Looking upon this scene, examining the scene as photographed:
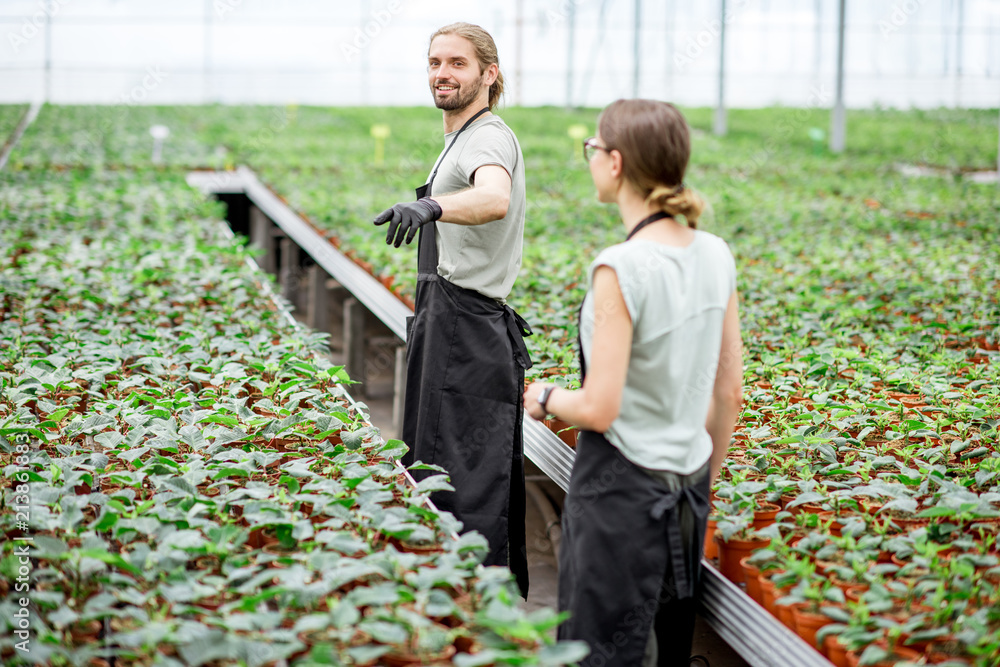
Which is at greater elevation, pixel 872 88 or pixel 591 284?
pixel 872 88

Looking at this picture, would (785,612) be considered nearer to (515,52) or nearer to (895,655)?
(895,655)

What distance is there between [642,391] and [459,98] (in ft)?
3.68

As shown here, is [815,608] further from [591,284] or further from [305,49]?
[305,49]

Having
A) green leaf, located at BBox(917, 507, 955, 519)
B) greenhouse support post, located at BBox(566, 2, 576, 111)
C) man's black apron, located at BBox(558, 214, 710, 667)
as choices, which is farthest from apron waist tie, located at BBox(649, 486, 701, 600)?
greenhouse support post, located at BBox(566, 2, 576, 111)

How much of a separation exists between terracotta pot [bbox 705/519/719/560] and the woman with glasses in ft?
0.85

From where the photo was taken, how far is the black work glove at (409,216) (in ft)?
6.88

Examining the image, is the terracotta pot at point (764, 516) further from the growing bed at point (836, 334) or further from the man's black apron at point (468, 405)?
the man's black apron at point (468, 405)

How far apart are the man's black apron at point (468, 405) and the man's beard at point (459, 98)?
0.05 metres

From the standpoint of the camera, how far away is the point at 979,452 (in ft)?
7.64

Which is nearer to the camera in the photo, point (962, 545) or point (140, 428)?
point (962, 545)

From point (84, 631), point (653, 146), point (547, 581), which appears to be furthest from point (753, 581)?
point (547, 581)

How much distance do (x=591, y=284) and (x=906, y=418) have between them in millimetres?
1561

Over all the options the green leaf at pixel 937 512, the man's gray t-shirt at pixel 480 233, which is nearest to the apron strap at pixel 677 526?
the green leaf at pixel 937 512

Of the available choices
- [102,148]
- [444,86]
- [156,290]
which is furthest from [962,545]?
[102,148]
